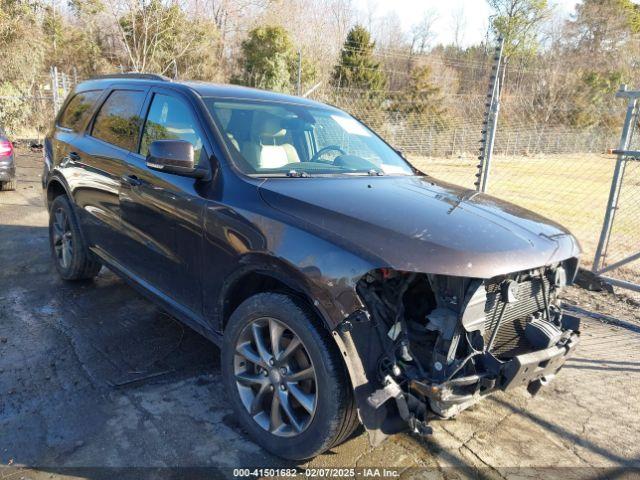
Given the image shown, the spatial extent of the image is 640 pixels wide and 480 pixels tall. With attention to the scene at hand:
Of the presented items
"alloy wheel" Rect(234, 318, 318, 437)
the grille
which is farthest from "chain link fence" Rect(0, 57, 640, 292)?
"alloy wheel" Rect(234, 318, 318, 437)

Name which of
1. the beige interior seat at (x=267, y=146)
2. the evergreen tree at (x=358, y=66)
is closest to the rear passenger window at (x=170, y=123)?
the beige interior seat at (x=267, y=146)

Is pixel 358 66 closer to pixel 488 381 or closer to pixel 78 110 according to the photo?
pixel 78 110

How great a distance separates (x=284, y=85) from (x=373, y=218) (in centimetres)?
1953

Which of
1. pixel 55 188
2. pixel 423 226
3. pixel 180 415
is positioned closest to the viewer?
pixel 423 226

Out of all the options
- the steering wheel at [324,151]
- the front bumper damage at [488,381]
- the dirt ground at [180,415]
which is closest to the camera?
the front bumper damage at [488,381]

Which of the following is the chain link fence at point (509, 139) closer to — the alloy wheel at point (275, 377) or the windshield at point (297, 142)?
the windshield at point (297, 142)

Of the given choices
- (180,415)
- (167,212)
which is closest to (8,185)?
(167,212)

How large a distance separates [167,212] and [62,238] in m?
2.41

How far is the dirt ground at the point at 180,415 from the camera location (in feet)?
8.54

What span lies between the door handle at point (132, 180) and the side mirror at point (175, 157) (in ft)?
1.80

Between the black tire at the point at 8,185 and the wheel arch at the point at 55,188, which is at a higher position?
the wheel arch at the point at 55,188

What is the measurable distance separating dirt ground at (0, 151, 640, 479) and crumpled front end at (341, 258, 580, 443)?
63 cm

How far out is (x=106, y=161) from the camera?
3.91 meters

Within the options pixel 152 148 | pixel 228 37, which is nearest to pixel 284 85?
pixel 228 37
